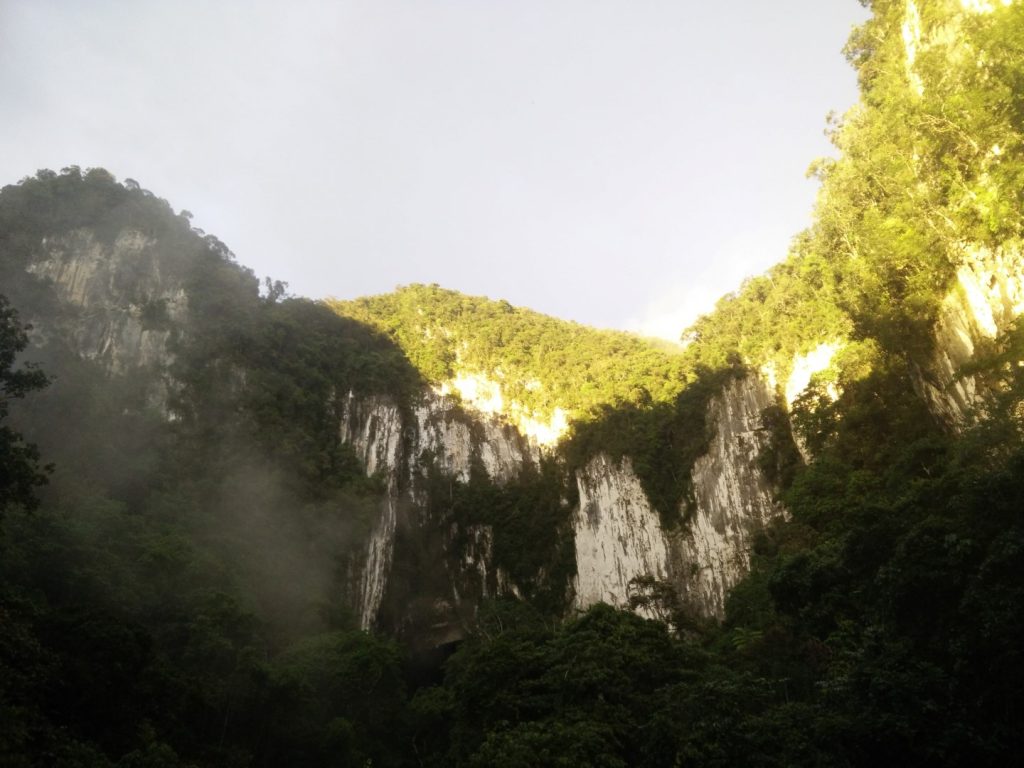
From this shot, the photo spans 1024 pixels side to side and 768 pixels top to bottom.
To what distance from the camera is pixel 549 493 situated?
3173 centimetres

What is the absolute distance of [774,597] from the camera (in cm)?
1270

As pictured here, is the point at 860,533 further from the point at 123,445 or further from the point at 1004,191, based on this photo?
the point at 123,445

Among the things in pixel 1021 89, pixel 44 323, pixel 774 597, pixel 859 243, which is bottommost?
pixel 774 597

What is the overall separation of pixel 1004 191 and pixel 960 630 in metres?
8.94

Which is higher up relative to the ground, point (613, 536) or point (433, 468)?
point (433, 468)

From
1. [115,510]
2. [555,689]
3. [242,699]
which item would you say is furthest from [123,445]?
[555,689]

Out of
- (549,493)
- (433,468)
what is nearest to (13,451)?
(549,493)

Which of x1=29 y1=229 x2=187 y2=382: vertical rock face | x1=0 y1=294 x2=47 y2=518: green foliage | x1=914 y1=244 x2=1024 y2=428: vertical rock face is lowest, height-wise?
x1=0 y1=294 x2=47 y2=518: green foliage

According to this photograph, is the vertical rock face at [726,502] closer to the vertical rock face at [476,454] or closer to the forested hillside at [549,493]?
the vertical rock face at [476,454]

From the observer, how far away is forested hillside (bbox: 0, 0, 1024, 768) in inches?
356

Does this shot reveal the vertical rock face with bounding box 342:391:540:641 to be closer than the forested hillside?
A: No

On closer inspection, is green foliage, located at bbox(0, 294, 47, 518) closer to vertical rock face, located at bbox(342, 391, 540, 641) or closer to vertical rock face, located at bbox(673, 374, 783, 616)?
vertical rock face, located at bbox(342, 391, 540, 641)

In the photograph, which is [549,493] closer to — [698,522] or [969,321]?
[698,522]

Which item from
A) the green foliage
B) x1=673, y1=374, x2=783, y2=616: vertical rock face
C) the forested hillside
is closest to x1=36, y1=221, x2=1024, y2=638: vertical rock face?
x1=673, y1=374, x2=783, y2=616: vertical rock face
